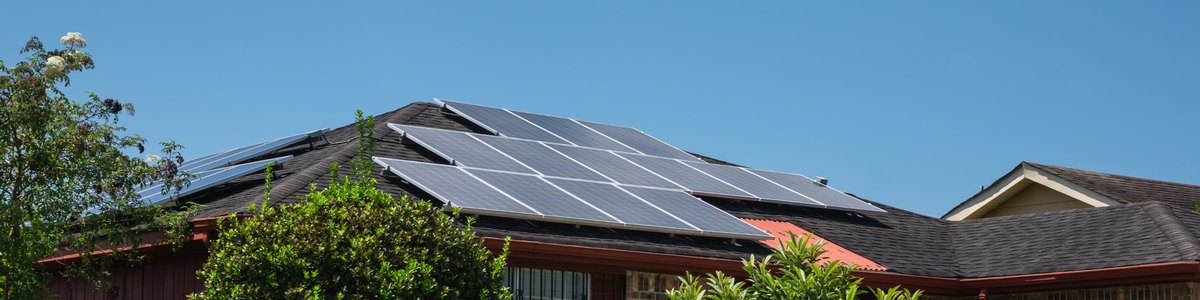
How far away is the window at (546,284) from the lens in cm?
1708

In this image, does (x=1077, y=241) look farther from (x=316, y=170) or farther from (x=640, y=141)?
(x=316, y=170)

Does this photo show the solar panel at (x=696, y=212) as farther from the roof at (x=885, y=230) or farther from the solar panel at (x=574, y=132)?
the solar panel at (x=574, y=132)

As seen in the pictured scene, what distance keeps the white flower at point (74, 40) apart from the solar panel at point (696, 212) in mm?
7186

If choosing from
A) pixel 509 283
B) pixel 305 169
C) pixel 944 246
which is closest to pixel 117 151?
pixel 305 169

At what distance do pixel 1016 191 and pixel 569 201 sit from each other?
14.0 meters

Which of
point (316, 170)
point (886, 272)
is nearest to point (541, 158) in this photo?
point (316, 170)

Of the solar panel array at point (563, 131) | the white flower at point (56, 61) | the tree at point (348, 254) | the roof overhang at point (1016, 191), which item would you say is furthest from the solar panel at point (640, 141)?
the white flower at point (56, 61)

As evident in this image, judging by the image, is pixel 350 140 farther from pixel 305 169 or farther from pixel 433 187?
pixel 433 187

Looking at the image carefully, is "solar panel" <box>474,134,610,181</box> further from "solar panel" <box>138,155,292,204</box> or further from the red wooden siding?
the red wooden siding

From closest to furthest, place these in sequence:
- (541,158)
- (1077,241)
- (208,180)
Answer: (208,180) < (541,158) < (1077,241)

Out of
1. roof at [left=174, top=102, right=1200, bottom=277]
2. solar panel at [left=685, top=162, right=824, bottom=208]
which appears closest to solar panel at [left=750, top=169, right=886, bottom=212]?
roof at [left=174, top=102, right=1200, bottom=277]

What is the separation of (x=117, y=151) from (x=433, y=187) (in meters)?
3.34

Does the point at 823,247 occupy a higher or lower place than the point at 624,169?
lower

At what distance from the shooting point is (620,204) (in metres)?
19.1
